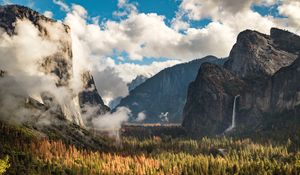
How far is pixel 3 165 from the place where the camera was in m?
75.4
